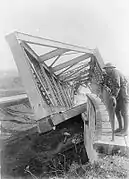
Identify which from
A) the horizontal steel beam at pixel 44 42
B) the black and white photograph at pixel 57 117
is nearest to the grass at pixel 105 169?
the black and white photograph at pixel 57 117

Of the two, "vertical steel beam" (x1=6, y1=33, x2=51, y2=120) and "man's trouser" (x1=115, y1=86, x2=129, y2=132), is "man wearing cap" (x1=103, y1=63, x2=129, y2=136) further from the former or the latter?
"vertical steel beam" (x1=6, y1=33, x2=51, y2=120)

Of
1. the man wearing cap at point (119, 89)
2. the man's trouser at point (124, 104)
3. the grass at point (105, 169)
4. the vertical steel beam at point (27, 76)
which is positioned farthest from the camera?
the vertical steel beam at point (27, 76)

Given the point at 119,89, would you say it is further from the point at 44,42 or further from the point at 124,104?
the point at 44,42

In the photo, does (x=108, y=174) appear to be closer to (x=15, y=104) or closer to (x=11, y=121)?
(x=11, y=121)

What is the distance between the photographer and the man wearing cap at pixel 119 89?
4.51 metres

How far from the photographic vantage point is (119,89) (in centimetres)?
456

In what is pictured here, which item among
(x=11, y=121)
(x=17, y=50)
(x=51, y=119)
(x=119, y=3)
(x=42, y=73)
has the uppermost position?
(x=119, y=3)

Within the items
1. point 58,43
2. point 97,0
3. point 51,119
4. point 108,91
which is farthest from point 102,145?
point 58,43

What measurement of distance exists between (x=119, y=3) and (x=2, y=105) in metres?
9.54

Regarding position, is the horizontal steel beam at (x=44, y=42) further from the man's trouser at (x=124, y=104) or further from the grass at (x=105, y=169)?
the grass at (x=105, y=169)

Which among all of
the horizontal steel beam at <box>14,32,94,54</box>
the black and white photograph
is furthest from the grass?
the horizontal steel beam at <box>14,32,94,54</box>

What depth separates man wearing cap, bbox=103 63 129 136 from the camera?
4508mm

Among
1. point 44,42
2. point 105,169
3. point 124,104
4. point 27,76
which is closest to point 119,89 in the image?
point 124,104

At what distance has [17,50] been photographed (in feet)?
18.3
